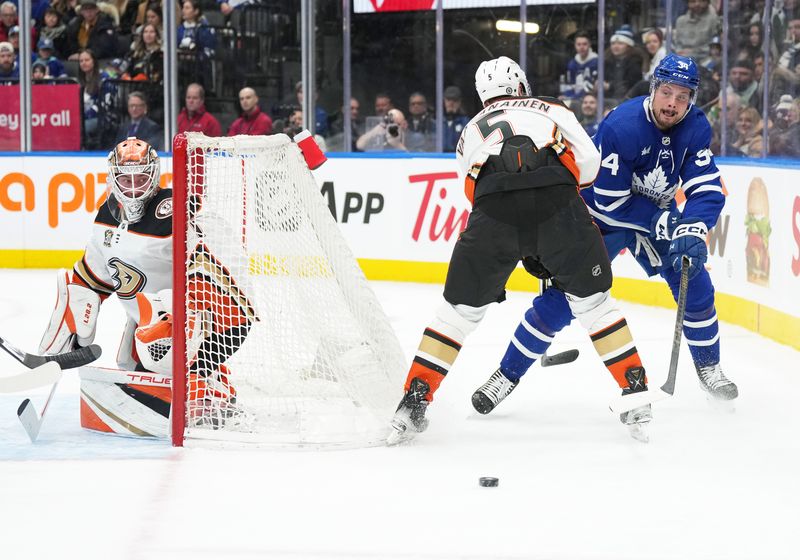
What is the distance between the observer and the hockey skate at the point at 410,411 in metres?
3.03

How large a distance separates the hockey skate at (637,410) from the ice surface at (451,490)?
5cm

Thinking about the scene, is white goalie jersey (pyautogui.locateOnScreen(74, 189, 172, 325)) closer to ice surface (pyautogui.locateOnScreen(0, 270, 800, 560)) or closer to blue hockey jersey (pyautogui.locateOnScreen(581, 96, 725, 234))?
ice surface (pyautogui.locateOnScreen(0, 270, 800, 560))

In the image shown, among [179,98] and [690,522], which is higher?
[179,98]

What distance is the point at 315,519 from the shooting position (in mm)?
2447

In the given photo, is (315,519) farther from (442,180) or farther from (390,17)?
(390,17)

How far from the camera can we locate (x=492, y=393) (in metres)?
3.46

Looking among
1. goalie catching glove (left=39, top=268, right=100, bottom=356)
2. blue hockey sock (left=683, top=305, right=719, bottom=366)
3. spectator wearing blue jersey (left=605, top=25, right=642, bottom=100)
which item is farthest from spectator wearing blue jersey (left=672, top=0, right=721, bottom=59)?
goalie catching glove (left=39, top=268, right=100, bottom=356)

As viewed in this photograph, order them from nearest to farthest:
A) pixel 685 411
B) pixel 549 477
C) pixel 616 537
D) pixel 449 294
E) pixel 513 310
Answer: pixel 616 537
pixel 549 477
pixel 449 294
pixel 685 411
pixel 513 310

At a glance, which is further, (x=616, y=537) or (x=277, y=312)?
(x=277, y=312)

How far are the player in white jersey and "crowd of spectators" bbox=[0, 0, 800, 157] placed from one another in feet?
11.1

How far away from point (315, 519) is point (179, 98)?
5910 mm

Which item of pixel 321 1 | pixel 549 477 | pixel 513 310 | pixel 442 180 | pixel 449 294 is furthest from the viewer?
pixel 321 1

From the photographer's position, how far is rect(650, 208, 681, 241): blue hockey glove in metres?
3.35

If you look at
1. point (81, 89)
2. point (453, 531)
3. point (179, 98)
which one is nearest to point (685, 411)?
point (453, 531)
